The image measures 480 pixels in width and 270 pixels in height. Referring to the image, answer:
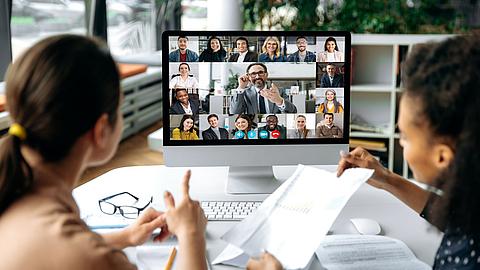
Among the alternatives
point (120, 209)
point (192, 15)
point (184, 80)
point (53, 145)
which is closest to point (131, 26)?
point (192, 15)

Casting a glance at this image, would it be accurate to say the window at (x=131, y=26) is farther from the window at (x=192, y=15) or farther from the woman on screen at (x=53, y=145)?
the woman on screen at (x=53, y=145)

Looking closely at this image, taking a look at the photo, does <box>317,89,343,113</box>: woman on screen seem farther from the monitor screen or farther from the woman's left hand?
the woman's left hand

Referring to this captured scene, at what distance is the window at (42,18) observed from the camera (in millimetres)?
3881

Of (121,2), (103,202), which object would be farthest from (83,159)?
(121,2)

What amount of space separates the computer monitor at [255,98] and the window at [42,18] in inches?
83.0

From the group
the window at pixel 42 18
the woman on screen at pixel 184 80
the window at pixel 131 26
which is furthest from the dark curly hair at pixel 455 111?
the window at pixel 131 26

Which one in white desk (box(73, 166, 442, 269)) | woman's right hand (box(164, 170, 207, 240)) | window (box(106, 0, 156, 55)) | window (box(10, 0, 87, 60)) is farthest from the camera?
window (box(106, 0, 156, 55))

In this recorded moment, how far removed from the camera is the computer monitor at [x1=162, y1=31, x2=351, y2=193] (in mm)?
1758

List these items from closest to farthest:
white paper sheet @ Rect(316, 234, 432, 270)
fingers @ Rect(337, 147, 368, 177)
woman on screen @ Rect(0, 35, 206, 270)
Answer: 1. woman on screen @ Rect(0, 35, 206, 270)
2. white paper sheet @ Rect(316, 234, 432, 270)
3. fingers @ Rect(337, 147, 368, 177)

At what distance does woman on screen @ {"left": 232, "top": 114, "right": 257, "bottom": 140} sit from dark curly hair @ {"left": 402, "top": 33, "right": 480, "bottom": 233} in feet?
2.47

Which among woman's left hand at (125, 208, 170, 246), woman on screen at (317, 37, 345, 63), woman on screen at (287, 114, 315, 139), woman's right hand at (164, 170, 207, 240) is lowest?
woman's left hand at (125, 208, 170, 246)

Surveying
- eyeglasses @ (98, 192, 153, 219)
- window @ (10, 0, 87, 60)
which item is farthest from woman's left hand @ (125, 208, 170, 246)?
window @ (10, 0, 87, 60)

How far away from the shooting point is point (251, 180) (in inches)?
74.1

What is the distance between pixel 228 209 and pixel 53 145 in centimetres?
75
